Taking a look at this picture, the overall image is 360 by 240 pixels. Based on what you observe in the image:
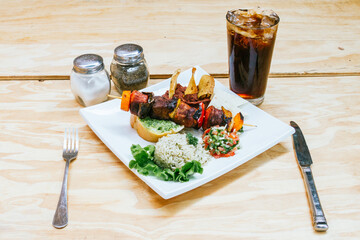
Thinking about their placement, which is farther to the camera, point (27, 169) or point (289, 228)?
point (27, 169)

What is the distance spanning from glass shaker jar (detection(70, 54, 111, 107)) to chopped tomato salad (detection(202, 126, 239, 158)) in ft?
2.51

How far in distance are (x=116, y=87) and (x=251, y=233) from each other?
1285 millimetres

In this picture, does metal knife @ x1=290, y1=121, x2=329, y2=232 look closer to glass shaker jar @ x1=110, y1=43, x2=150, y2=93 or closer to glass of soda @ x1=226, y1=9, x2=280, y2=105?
glass of soda @ x1=226, y1=9, x2=280, y2=105

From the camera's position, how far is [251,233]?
1562 millimetres

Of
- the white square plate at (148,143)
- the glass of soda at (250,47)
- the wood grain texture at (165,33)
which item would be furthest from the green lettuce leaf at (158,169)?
the wood grain texture at (165,33)

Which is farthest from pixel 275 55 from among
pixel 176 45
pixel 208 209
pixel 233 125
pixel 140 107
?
pixel 208 209

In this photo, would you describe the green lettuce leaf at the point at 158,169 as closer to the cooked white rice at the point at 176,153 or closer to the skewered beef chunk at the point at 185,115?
the cooked white rice at the point at 176,153

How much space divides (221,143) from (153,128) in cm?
36

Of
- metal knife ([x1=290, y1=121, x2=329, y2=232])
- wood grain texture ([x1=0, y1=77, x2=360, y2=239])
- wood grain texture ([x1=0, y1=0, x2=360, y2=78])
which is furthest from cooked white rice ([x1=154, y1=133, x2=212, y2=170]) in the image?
wood grain texture ([x1=0, y1=0, x2=360, y2=78])

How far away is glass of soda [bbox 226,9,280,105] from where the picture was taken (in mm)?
2066

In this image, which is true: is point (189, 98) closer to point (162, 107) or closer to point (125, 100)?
point (162, 107)

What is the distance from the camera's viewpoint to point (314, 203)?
1648 mm

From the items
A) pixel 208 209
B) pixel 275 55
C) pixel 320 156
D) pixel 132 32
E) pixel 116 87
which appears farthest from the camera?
pixel 132 32

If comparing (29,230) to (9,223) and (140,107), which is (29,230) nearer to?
(9,223)
